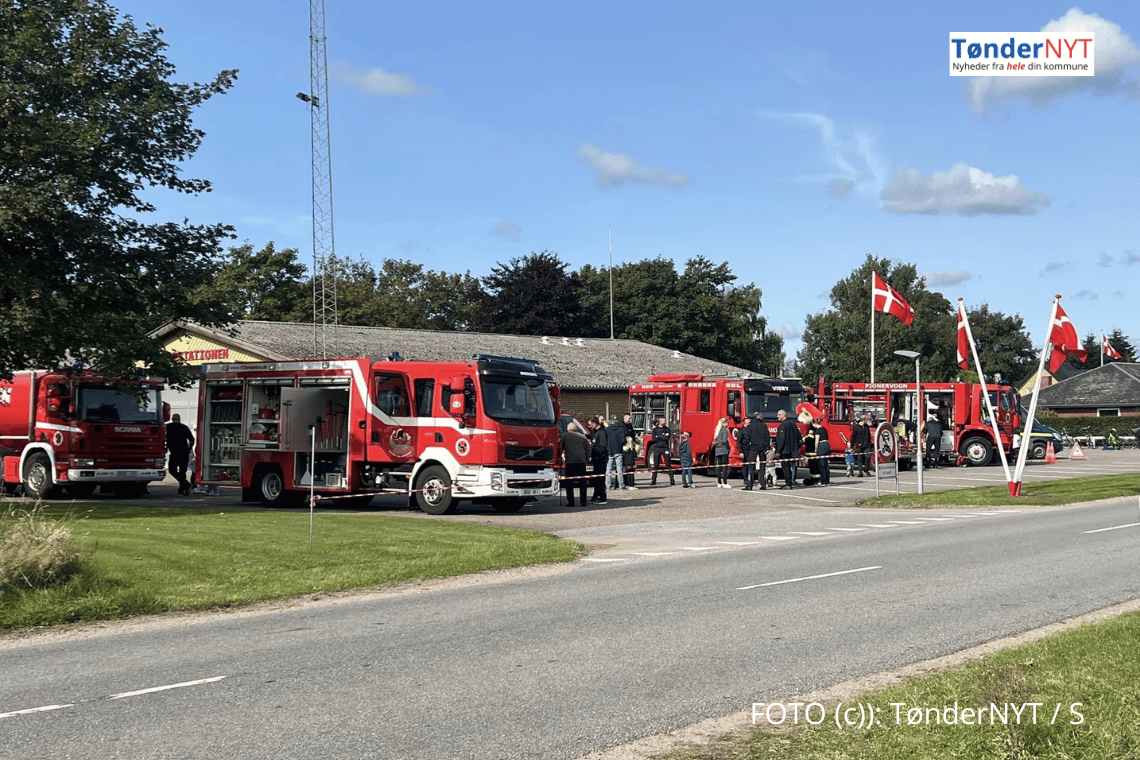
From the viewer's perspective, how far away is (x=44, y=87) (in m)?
21.3

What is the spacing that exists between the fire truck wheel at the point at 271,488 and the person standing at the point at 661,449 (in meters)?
11.2

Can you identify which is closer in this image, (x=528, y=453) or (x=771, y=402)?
(x=528, y=453)

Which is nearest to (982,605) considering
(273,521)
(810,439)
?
(273,521)

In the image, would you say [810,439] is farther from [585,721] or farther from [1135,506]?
[585,721]

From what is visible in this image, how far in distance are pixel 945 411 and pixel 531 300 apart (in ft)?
129

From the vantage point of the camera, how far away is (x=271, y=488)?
81.0 ft

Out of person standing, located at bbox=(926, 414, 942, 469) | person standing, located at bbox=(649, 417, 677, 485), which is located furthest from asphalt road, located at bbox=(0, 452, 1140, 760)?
person standing, located at bbox=(926, 414, 942, 469)

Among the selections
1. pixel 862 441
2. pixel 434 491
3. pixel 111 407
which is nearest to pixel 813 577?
pixel 434 491

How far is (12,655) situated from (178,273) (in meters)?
15.0

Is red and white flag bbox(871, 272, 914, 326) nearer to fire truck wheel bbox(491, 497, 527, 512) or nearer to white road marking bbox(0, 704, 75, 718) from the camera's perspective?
fire truck wheel bbox(491, 497, 527, 512)

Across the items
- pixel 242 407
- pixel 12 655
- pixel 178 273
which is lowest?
pixel 12 655

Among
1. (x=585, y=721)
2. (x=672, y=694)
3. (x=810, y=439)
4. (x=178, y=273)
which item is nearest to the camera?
(x=585, y=721)

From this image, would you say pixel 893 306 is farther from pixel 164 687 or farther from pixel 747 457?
pixel 164 687

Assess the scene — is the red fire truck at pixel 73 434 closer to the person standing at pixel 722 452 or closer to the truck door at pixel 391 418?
the truck door at pixel 391 418
